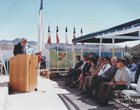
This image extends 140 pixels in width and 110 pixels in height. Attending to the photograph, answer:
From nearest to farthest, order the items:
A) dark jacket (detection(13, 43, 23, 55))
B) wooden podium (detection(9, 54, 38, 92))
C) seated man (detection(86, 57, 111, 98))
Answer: wooden podium (detection(9, 54, 38, 92)), seated man (detection(86, 57, 111, 98)), dark jacket (detection(13, 43, 23, 55))

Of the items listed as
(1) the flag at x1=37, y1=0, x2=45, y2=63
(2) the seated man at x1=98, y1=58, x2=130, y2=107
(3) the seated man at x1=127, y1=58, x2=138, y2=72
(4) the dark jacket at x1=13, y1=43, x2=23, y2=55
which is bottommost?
(2) the seated man at x1=98, y1=58, x2=130, y2=107

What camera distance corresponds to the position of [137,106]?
4.55 m

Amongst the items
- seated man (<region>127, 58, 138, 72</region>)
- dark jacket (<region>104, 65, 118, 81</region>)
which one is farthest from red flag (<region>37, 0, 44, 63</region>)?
Answer: dark jacket (<region>104, 65, 118, 81</region>)

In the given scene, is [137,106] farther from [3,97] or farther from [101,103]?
[3,97]

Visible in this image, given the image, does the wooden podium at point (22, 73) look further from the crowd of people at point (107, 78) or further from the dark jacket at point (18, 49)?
the crowd of people at point (107, 78)


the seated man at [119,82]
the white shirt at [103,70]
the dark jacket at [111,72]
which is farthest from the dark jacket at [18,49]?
the seated man at [119,82]

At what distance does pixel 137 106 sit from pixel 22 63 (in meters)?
3.03

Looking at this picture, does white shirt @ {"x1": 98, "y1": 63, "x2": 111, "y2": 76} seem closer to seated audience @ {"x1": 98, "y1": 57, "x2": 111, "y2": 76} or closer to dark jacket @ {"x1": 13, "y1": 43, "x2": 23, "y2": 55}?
seated audience @ {"x1": 98, "y1": 57, "x2": 111, "y2": 76}

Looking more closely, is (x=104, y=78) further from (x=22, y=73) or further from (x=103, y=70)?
(x=22, y=73)

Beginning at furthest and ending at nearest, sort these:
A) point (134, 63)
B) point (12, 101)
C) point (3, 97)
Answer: point (134, 63), point (12, 101), point (3, 97)

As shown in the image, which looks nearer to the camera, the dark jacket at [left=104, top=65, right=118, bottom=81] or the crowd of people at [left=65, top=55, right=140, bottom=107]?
the crowd of people at [left=65, top=55, right=140, bottom=107]

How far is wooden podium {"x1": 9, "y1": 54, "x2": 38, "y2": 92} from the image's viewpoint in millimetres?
5176

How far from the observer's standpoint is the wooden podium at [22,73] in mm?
5176

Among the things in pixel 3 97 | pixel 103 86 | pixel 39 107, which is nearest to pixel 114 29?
pixel 103 86
